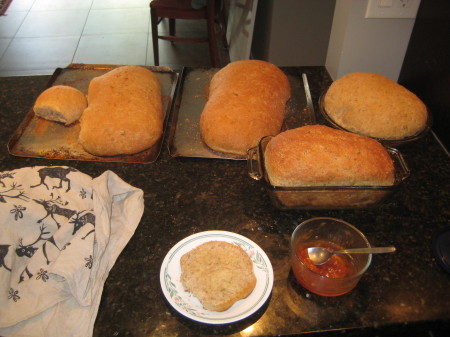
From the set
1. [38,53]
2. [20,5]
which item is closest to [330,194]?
[38,53]

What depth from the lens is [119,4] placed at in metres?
3.81

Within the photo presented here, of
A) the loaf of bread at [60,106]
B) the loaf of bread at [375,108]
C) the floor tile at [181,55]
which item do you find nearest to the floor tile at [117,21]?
the floor tile at [181,55]

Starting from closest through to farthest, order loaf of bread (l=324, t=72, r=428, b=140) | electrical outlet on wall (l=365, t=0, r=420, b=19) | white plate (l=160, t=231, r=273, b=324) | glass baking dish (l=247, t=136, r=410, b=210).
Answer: white plate (l=160, t=231, r=273, b=324) → glass baking dish (l=247, t=136, r=410, b=210) → loaf of bread (l=324, t=72, r=428, b=140) → electrical outlet on wall (l=365, t=0, r=420, b=19)

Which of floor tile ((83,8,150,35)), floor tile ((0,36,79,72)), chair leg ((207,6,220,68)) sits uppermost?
chair leg ((207,6,220,68))

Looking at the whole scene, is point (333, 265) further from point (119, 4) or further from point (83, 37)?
point (119, 4)

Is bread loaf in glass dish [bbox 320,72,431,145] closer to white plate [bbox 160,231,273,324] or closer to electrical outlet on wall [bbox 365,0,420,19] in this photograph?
electrical outlet on wall [bbox 365,0,420,19]

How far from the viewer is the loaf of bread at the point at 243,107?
1094 millimetres

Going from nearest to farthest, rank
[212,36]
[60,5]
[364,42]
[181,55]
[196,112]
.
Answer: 1. [196,112]
2. [364,42]
3. [212,36]
4. [181,55]
5. [60,5]

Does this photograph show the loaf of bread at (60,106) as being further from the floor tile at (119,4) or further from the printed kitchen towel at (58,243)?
the floor tile at (119,4)

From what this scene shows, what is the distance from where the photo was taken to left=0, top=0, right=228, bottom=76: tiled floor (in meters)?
3.01

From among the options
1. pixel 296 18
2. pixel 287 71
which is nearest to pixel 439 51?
pixel 287 71

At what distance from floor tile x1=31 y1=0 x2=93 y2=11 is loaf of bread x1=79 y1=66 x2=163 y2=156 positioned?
2.97m

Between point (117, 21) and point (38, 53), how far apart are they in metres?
0.81

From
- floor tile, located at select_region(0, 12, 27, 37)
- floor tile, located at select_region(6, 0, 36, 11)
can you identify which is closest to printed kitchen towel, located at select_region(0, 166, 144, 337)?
floor tile, located at select_region(0, 12, 27, 37)
